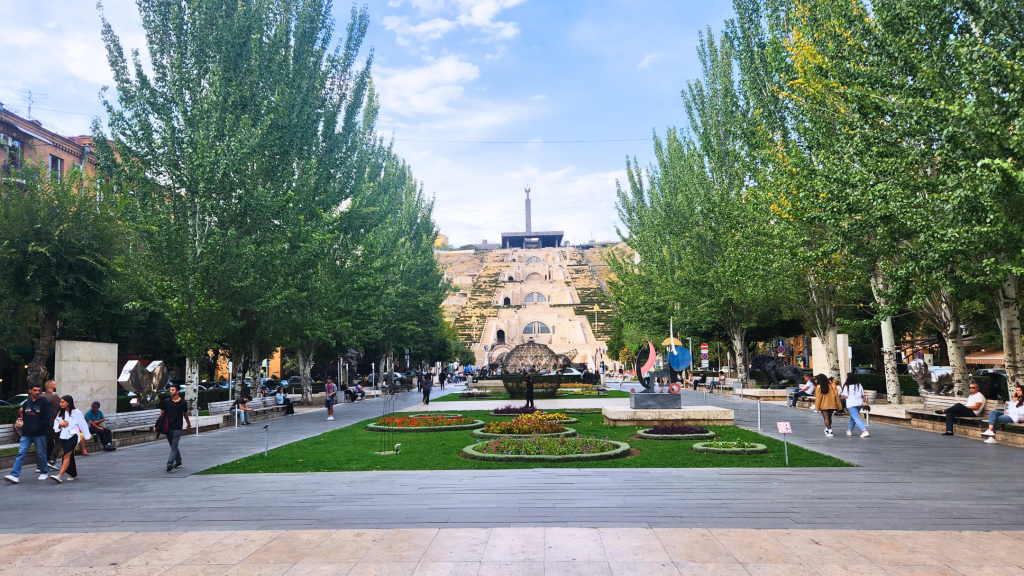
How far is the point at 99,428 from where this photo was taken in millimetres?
15086

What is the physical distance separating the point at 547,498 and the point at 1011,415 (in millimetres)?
11539

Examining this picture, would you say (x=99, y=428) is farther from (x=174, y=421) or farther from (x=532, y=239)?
(x=532, y=239)

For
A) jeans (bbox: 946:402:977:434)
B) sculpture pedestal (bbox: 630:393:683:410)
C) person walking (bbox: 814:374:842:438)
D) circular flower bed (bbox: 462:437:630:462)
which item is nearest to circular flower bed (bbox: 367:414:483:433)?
sculpture pedestal (bbox: 630:393:683:410)

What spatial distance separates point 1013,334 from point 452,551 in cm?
1596

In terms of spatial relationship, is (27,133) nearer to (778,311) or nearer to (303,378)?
(303,378)

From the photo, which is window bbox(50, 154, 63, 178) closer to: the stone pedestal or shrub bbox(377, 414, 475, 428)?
shrub bbox(377, 414, 475, 428)

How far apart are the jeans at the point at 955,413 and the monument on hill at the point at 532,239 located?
150m

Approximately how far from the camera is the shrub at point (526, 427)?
16.1 m

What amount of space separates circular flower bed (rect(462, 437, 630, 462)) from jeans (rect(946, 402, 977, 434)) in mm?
8325

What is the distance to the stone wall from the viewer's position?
15523mm

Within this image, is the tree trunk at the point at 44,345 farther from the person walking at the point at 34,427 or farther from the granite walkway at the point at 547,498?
the person walking at the point at 34,427

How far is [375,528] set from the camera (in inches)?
295

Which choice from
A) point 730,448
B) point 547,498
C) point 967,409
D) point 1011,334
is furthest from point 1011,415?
point 547,498

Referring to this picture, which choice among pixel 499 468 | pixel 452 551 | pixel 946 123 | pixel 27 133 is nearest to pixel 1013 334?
pixel 946 123
